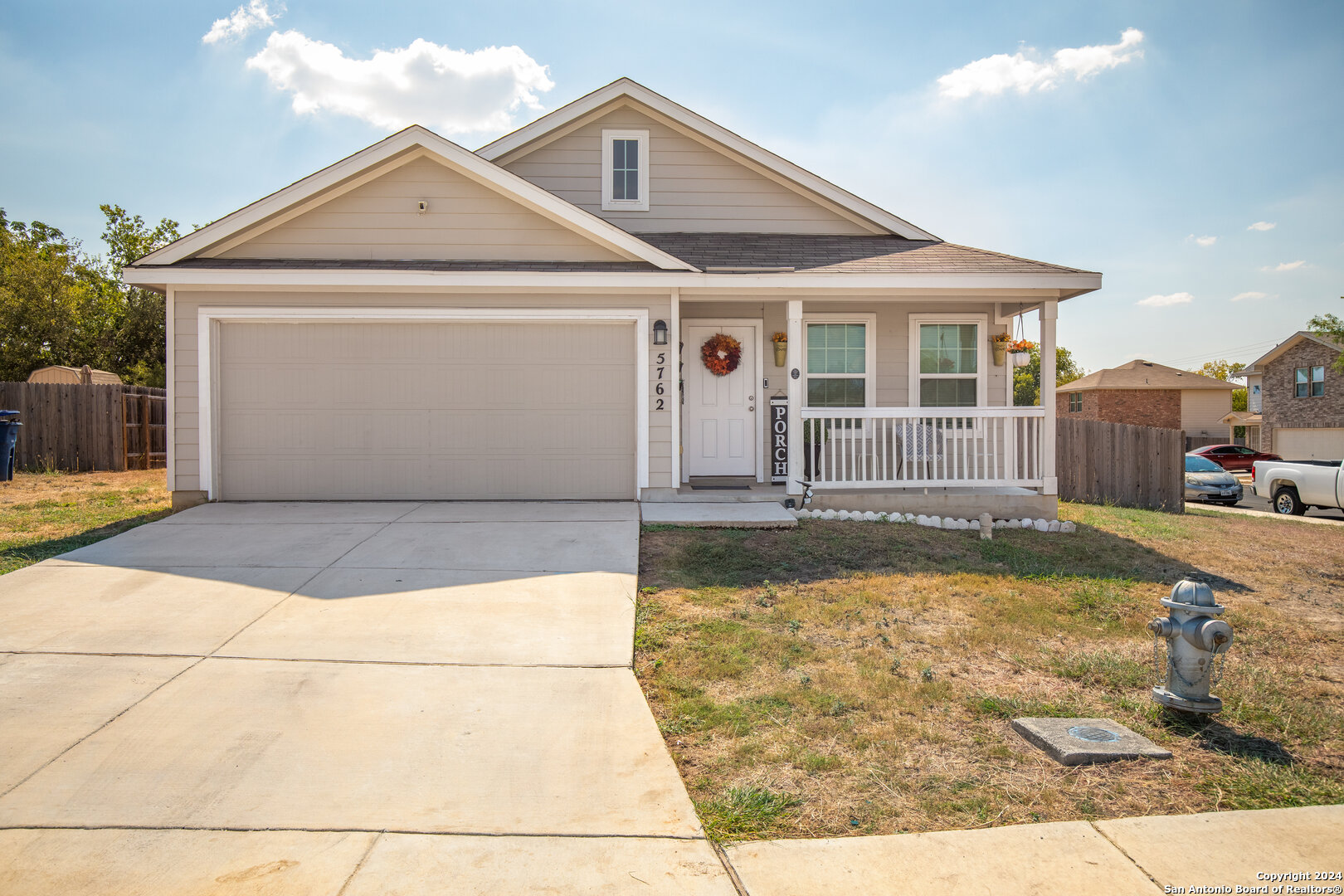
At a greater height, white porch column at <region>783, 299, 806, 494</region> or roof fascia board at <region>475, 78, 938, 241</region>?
roof fascia board at <region>475, 78, 938, 241</region>

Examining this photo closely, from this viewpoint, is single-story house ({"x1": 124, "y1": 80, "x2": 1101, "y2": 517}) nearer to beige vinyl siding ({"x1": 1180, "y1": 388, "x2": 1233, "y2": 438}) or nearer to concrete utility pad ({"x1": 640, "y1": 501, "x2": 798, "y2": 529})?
concrete utility pad ({"x1": 640, "y1": 501, "x2": 798, "y2": 529})

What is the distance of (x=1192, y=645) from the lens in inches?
135

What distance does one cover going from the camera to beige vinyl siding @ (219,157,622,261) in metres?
8.58

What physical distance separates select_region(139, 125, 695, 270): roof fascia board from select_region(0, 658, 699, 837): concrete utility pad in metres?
5.57

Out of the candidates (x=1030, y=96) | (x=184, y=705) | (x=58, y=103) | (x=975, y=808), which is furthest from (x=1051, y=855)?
(x=58, y=103)

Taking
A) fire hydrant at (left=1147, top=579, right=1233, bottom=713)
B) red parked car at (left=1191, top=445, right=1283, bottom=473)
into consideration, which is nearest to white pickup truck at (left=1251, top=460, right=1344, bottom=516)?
red parked car at (left=1191, top=445, right=1283, bottom=473)

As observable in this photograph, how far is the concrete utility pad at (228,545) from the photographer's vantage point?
618 cm

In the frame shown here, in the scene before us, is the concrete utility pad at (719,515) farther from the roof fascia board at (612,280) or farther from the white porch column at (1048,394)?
the white porch column at (1048,394)

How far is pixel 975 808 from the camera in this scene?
2838mm

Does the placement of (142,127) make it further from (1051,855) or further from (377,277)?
(1051,855)

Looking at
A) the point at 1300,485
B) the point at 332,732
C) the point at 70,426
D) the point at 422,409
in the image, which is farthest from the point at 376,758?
the point at 1300,485

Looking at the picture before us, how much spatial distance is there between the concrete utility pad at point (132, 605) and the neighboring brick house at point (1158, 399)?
35818mm

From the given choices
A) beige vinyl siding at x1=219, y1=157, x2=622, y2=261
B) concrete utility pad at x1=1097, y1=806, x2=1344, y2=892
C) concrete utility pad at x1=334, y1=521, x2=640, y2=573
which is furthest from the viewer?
beige vinyl siding at x1=219, y1=157, x2=622, y2=261

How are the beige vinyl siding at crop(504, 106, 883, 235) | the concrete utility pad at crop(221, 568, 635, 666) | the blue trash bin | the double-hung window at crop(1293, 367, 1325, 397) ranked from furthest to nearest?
the double-hung window at crop(1293, 367, 1325, 397), the blue trash bin, the beige vinyl siding at crop(504, 106, 883, 235), the concrete utility pad at crop(221, 568, 635, 666)
